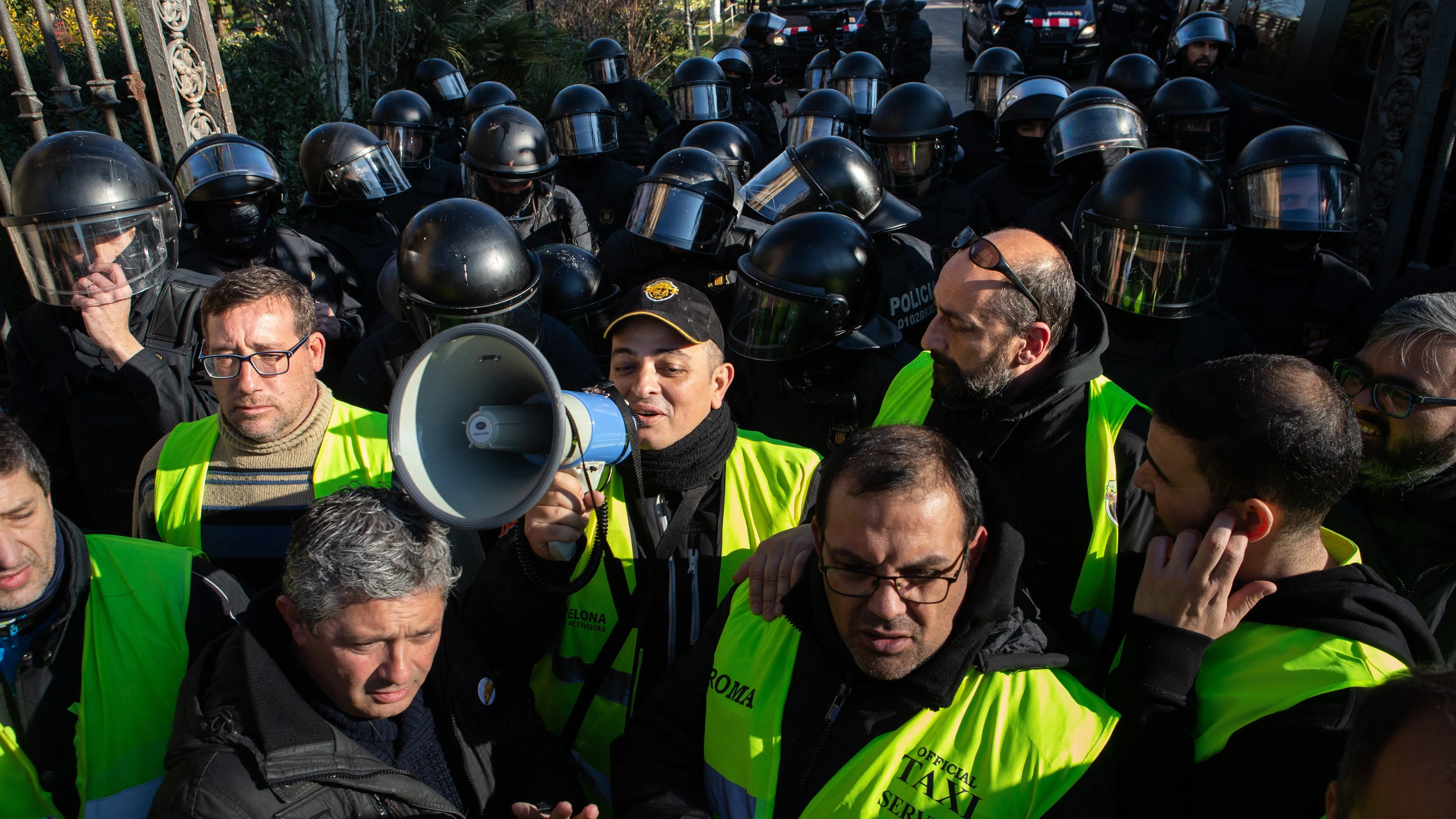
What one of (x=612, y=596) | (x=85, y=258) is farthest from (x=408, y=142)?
(x=612, y=596)

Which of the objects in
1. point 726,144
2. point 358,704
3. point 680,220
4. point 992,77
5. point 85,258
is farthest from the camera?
point 992,77

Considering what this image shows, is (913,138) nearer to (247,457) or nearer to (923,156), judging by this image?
(923,156)

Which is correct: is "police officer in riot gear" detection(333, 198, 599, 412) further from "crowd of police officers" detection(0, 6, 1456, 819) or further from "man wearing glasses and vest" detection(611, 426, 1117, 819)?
"man wearing glasses and vest" detection(611, 426, 1117, 819)

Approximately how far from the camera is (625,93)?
423 inches

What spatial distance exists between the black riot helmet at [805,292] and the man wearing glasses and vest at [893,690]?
158 cm

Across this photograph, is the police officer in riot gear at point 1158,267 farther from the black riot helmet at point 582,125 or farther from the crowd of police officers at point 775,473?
the black riot helmet at point 582,125

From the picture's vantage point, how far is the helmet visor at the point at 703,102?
9516 mm

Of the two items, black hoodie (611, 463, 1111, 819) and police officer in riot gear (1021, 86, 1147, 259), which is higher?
police officer in riot gear (1021, 86, 1147, 259)

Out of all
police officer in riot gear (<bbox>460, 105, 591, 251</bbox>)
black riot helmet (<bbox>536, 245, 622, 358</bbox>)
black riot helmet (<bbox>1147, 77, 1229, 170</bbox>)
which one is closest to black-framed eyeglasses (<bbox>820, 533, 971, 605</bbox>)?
black riot helmet (<bbox>536, 245, 622, 358</bbox>)

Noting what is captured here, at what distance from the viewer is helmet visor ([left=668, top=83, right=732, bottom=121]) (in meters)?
9.52

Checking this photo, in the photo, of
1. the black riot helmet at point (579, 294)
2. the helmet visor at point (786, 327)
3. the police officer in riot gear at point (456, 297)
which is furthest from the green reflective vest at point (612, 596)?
the black riot helmet at point (579, 294)

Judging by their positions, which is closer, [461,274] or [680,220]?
[461,274]

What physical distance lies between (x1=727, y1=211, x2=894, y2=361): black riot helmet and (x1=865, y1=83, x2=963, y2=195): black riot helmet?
2568mm

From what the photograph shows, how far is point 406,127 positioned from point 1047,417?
6.98 metres
